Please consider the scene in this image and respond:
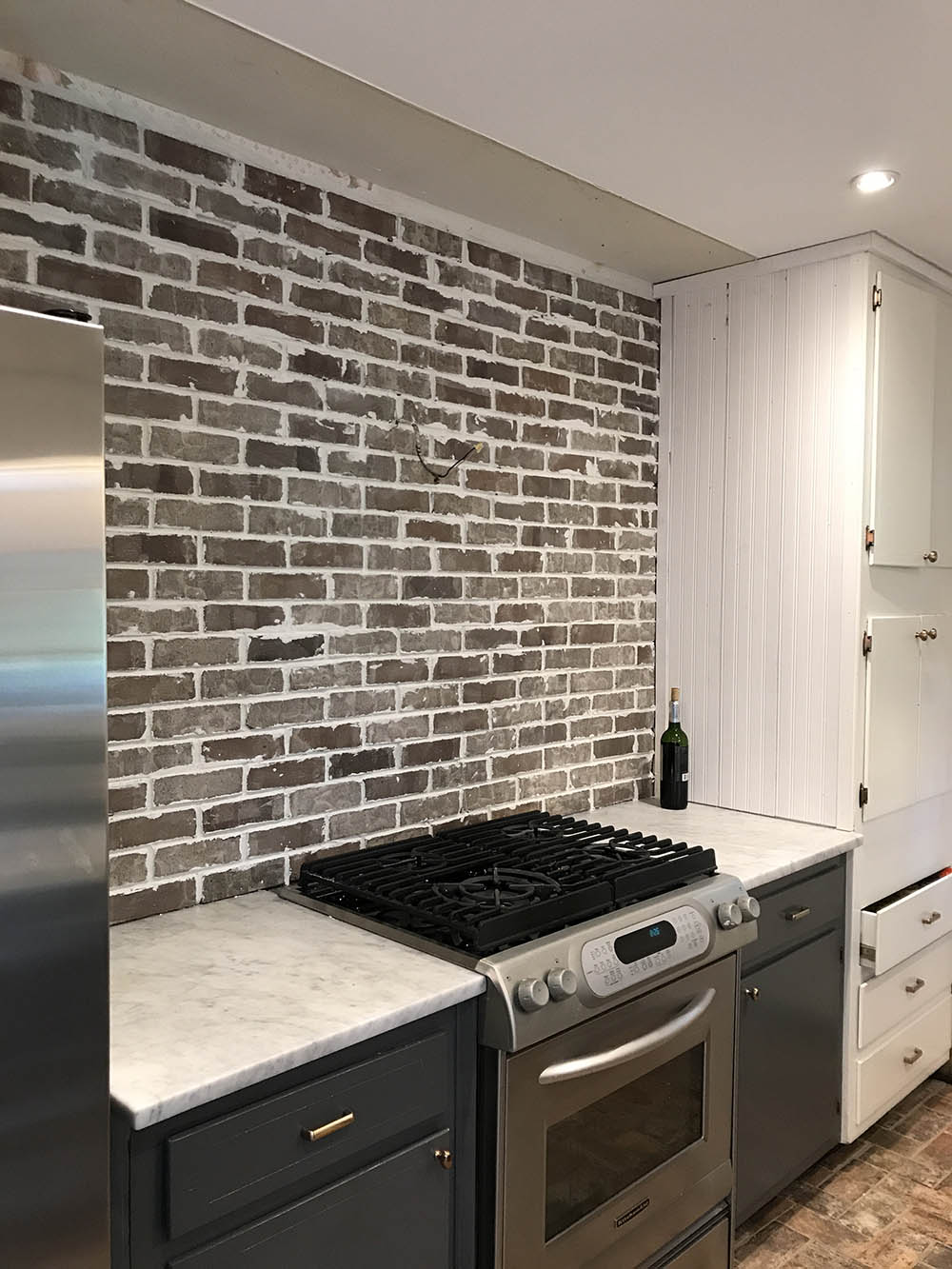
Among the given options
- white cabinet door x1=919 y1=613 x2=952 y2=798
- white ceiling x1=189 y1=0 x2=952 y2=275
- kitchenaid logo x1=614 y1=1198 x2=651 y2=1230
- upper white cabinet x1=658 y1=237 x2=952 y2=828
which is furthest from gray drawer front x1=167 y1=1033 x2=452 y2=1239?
white cabinet door x1=919 y1=613 x2=952 y2=798

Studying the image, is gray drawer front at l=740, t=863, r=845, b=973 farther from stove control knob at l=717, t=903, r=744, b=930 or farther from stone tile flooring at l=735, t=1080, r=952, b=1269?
stone tile flooring at l=735, t=1080, r=952, b=1269

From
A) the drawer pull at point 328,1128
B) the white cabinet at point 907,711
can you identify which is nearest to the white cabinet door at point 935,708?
the white cabinet at point 907,711

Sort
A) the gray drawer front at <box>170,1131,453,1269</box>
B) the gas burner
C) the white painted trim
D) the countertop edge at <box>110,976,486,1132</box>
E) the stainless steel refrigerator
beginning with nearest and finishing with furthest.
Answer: the stainless steel refrigerator
the countertop edge at <box>110,976,486,1132</box>
the gray drawer front at <box>170,1131,453,1269</box>
the gas burner
the white painted trim

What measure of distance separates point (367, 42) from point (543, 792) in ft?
6.09

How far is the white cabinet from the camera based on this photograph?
9.14 ft

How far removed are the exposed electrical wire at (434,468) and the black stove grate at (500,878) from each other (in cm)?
88

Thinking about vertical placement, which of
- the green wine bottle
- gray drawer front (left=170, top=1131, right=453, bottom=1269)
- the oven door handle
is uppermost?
the green wine bottle

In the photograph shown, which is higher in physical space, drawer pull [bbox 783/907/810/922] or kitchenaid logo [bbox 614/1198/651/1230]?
drawer pull [bbox 783/907/810/922]

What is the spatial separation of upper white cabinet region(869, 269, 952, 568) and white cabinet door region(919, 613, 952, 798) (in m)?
0.22

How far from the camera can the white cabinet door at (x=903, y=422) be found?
2.75 meters

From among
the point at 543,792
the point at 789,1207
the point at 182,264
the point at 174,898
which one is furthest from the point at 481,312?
the point at 789,1207

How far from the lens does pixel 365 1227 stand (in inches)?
62.7

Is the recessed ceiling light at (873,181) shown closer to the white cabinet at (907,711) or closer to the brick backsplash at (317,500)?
the brick backsplash at (317,500)

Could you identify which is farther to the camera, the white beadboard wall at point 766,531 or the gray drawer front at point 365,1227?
the white beadboard wall at point 766,531
